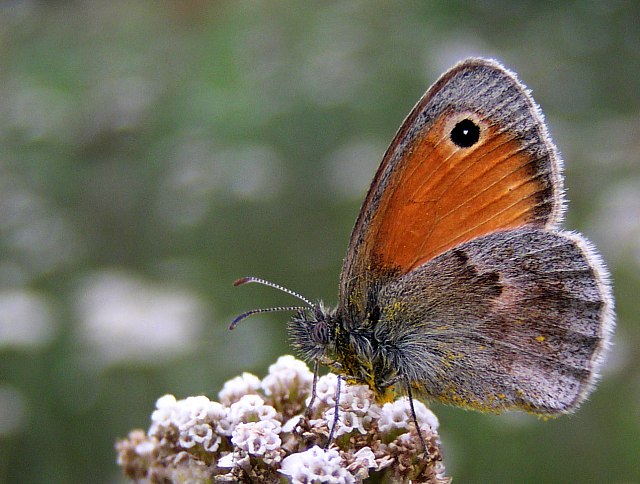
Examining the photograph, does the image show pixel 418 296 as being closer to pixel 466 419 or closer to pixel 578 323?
pixel 578 323

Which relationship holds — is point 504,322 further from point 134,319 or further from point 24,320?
point 24,320

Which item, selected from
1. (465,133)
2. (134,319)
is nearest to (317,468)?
(465,133)

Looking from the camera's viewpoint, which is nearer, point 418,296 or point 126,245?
point 418,296

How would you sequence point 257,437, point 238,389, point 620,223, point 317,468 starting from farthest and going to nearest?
1. point 620,223
2. point 238,389
3. point 257,437
4. point 317,468

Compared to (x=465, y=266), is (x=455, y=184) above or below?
above

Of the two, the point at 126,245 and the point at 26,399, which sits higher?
the point at 126,245

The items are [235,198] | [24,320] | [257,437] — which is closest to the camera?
[257,437]

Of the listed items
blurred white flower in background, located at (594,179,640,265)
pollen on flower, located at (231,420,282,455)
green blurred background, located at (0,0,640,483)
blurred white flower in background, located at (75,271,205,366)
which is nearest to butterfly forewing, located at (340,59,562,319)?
pollen on flower, located at (231,420,282,455)

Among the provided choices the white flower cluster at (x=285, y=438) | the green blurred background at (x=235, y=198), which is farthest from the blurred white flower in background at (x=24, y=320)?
the white flower cluster at (x=285, y=438)

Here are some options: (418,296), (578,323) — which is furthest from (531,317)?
(418,296)
